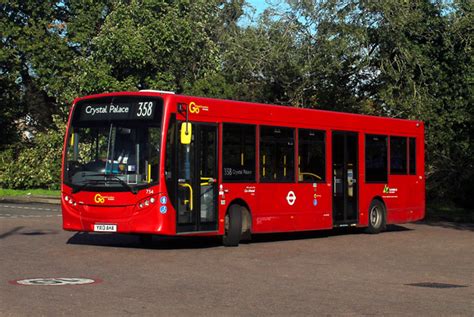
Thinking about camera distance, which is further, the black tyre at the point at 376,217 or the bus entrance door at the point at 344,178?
the black tyre at the point at 376,217

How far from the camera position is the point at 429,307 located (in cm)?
1133

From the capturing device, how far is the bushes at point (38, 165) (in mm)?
51812

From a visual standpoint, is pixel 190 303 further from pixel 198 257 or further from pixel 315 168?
pixel 315 168

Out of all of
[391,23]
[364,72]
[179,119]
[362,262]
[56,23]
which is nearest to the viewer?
[362,262]

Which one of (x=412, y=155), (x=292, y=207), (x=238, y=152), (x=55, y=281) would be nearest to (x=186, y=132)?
(x=238, y=152)

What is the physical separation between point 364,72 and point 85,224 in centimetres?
2213

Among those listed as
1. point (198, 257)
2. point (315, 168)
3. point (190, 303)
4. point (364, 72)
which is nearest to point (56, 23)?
point (364, 72)

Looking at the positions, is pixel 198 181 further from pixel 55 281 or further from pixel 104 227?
pixel 55 281

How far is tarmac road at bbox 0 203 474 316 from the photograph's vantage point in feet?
36.2

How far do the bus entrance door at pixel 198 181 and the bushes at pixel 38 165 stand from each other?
106 feet

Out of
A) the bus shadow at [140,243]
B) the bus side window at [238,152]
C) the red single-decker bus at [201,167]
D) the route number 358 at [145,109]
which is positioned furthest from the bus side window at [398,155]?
the route number 358 at [145,109]

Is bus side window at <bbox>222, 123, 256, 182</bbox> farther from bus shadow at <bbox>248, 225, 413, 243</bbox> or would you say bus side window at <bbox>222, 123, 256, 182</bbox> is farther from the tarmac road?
bus shadow at <bbox>248, 225, 413, 243</bbox>

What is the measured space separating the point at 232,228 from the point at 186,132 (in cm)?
262

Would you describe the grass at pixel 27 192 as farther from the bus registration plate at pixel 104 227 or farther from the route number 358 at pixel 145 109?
the route number 358 at pixel 145 109
